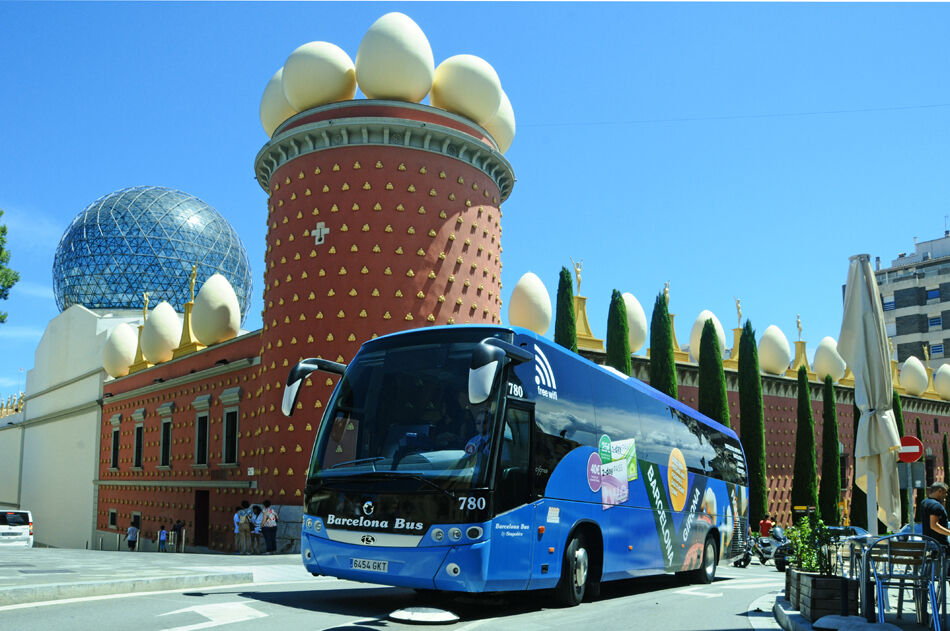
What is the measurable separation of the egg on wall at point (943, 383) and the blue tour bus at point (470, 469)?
143ft

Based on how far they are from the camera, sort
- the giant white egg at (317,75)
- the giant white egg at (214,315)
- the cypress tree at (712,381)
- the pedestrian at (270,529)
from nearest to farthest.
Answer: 1. the pedestrian at (270,529)
2. the giant white egg at (317,75)
3. the giant white egg at (214,315)
4. the cypress tree at (712,381)

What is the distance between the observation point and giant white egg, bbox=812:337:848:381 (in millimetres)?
41688

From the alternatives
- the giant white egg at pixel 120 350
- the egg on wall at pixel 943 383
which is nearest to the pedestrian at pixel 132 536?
the giant white egg at pixel 120 350

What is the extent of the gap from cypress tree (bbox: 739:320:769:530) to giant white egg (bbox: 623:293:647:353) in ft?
14.2

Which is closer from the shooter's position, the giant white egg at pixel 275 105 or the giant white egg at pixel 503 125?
the giant white egg at pixel 275 105

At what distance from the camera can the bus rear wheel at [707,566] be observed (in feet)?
52.7

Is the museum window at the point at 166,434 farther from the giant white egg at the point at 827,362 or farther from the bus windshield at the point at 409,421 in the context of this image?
the giant white egg at the point at 827,362

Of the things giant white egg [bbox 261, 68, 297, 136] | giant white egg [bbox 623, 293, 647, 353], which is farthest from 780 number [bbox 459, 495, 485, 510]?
giant white egg [bbox 623, 293, 647, 353]

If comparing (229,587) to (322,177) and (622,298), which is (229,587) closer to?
(322,177)

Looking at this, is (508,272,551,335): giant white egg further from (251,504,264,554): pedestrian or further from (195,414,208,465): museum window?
(195,414,208,465): museum window

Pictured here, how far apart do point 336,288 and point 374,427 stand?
13.3 metres

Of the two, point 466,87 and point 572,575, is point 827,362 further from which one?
point 572,575

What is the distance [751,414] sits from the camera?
34.1 meters

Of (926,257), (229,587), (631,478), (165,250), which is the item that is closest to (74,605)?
(229,587)
